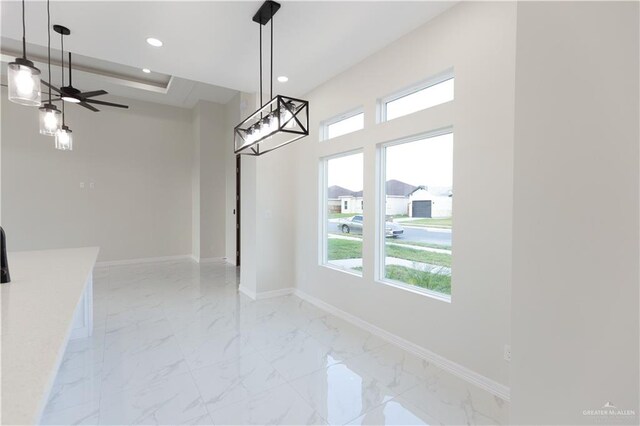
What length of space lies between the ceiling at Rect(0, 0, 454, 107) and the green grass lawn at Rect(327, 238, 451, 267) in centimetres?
212

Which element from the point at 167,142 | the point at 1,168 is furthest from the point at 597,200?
the point at 1,168

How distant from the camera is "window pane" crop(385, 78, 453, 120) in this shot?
2.66 m

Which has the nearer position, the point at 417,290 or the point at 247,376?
the point at 247,376

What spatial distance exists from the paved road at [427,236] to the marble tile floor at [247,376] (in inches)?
42.5

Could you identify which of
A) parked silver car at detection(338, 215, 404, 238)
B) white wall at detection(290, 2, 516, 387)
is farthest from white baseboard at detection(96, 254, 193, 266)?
white wall at detection(290, 2, 516, 387)

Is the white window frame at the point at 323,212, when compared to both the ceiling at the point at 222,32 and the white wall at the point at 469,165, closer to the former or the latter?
the white wall at the point at 469,165

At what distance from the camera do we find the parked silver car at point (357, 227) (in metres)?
3.21

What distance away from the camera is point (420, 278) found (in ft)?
9.64

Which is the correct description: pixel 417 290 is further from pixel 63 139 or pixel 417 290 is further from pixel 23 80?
pixel 63 139

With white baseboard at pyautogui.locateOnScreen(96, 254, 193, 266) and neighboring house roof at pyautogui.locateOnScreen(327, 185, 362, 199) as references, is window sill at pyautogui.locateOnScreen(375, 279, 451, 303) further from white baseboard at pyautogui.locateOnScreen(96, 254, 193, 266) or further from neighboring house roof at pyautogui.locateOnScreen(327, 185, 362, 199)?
white baseboard at pyautogui.locateOnScreen(96, 254, 193, 266)

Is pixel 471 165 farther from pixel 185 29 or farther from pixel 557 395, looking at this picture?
pixel 185 29

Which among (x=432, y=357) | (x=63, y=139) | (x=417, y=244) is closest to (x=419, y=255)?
(x=417, y=244)

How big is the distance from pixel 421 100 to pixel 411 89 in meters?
0.17

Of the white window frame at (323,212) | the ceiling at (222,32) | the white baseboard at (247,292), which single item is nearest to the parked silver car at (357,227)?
the white window frame at (323,212)
